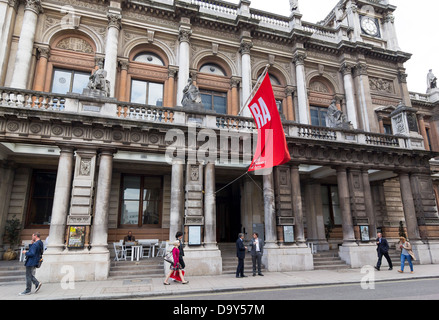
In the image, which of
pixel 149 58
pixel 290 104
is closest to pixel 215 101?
pixel 149 58

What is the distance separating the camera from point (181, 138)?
13.4m

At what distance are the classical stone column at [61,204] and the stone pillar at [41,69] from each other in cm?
608

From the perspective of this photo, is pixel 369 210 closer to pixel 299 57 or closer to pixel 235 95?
pixel 235 95

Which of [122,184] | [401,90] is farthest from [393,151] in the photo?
[122,184]

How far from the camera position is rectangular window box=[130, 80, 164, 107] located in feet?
58.2

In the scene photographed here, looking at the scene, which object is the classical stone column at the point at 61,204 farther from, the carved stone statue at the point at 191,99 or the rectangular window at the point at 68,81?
the rectangular window at the point at 68,81

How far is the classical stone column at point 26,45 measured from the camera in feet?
48.7

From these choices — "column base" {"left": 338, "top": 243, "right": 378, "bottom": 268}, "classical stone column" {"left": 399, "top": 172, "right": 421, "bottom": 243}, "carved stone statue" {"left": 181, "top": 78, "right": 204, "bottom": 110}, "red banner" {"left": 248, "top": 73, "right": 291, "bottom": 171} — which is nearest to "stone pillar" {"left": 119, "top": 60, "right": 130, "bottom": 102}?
"carved stone statue" {"left": 181, "top": 78, "right": 204, "bottom": 110}

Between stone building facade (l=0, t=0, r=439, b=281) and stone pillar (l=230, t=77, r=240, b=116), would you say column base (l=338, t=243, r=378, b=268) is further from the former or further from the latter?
stone pillar (l=230, t=77, r=240, b=116)

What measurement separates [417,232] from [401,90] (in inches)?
482

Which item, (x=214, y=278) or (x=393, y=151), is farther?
(x=393, y=151)

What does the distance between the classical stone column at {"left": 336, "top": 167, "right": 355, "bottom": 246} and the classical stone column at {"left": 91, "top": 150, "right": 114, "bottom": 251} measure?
12052 mm

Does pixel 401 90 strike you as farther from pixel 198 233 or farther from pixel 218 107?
pixel 198 233

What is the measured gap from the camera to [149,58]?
1861 cm
